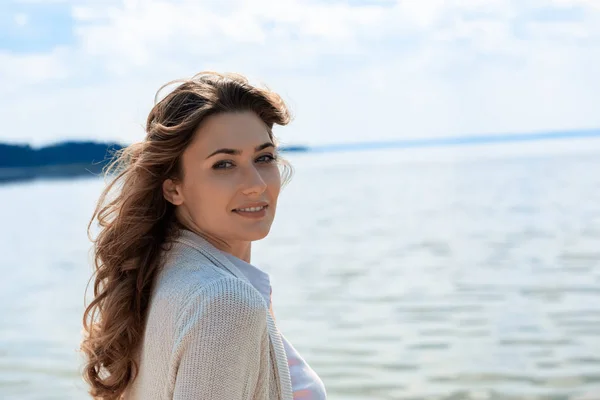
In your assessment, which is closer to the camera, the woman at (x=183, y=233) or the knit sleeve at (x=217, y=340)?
the knit sleeve at (x=217, y=340)

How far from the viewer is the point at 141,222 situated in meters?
2.19

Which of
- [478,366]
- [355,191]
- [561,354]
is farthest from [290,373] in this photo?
[355,191]

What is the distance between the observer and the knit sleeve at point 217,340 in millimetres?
1781

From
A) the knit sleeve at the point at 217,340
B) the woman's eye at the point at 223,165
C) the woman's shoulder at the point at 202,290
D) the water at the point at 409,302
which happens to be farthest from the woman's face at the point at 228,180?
the water at the point at 409,302

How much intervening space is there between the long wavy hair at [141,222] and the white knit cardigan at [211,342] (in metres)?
0.11

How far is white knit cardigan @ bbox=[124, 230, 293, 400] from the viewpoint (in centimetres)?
179

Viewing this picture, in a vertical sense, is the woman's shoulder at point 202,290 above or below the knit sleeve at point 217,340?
above

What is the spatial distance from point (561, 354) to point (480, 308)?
6.46 ft

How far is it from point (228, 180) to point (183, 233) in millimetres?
167

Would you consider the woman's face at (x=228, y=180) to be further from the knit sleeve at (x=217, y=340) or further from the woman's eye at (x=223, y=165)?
the knit sleeve at (x=217, y=340)

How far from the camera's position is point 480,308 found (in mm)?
9984

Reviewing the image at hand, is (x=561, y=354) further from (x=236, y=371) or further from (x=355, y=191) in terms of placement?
(x=355, y=191)

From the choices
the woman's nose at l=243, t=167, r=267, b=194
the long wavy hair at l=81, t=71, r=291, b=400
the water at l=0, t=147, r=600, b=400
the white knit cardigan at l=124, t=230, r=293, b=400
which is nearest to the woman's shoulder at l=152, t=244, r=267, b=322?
the white knit cardigan at l=124, t=230, r=293, b=400

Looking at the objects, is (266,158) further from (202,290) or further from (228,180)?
(202,290)
